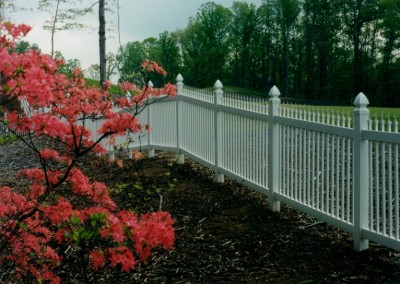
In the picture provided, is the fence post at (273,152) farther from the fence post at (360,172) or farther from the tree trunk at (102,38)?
the tree trunk at (102,38)

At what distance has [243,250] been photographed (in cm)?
585

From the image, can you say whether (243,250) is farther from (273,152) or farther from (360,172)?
(273,152)

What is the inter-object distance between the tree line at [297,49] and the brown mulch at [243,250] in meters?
33.7

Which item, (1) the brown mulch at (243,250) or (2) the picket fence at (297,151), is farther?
(2) the picket fence at (297,151)

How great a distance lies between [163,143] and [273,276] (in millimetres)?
6689

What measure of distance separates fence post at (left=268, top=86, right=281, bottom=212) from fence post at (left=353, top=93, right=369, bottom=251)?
63.6 inches

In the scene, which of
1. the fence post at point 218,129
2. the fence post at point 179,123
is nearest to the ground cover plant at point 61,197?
the fence post at point 218,129

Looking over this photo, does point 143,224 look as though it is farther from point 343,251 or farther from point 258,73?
point 258,73

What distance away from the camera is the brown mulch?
5.18 meters

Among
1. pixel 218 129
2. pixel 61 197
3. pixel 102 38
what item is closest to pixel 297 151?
pixel 218 129

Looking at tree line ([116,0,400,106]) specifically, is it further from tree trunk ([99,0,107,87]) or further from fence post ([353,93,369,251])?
fence post ([353,93,369,251])

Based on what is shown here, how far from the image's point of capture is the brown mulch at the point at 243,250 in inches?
204

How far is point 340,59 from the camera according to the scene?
162 feet

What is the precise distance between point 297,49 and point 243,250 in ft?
161
